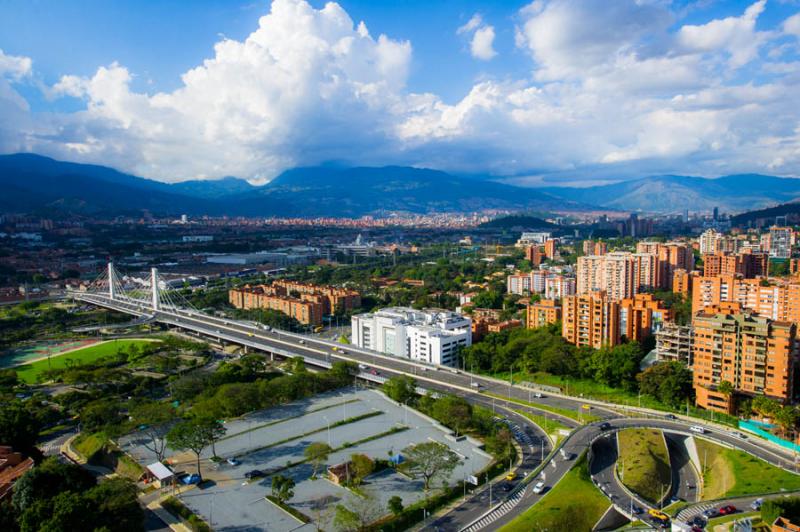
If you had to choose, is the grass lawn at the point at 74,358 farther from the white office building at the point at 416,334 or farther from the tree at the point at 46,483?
the tree at the point at 46,483

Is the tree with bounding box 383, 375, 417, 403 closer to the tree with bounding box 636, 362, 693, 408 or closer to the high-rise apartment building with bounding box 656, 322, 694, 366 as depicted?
the tree with bounding box 636, 362, 693, 408

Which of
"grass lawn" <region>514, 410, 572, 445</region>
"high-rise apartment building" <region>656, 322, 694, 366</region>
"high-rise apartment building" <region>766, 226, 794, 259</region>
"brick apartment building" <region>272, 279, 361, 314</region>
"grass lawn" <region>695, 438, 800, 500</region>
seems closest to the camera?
"grass lawn" <region>695, 438, 800, 500</region>

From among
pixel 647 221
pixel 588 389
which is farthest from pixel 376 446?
pixel 647 221

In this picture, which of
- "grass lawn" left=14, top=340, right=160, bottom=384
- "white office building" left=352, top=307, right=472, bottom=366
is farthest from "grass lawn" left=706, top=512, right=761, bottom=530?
"grass lawn" left=14, top=340, right=160, bottom=384

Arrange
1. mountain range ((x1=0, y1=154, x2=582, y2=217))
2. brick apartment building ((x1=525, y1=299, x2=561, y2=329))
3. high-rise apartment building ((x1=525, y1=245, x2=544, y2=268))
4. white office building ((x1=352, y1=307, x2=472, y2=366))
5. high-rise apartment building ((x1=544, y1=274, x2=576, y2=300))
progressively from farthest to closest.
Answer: mountain range ((x1=0, y1=154, x2=582, y2=217))
high-rise apartment building ((x1=525, y1=245, x2=544, y2=268))
high-rise apartment building ((x1=544, y1=274, x2=576, y2=300))
brick apartment building ((x1=525, y1=299, x2=561, y2=329))
white office building ((x1=352, y1=307, x2=472, y2=366))

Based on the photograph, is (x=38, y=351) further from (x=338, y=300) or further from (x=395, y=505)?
(x=395, y=505)

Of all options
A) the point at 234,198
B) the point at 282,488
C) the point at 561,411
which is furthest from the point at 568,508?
the point at 234,198
